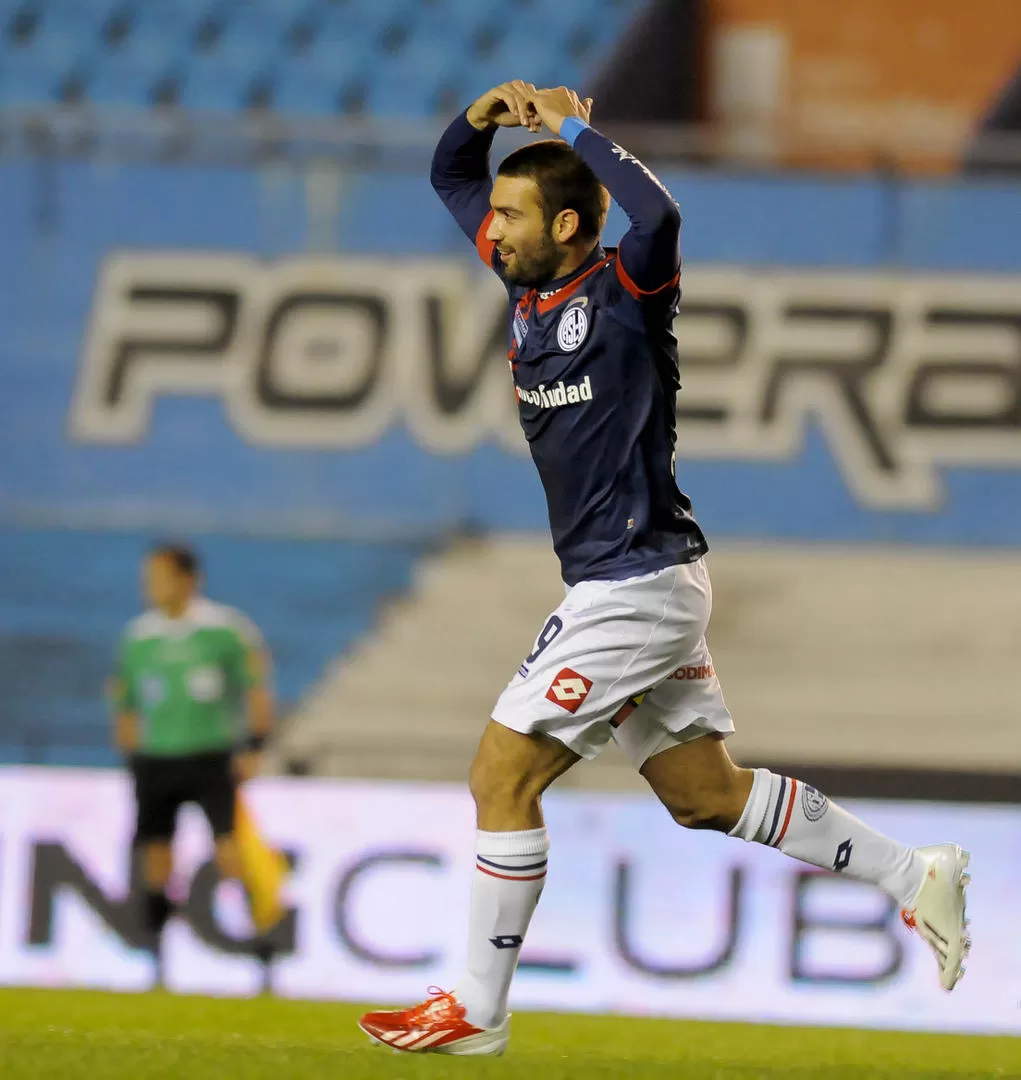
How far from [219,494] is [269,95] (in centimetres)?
251

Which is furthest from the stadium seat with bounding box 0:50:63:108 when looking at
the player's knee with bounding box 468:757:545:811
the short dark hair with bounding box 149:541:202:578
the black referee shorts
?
the player's knee with bounding box 468:757:545:811

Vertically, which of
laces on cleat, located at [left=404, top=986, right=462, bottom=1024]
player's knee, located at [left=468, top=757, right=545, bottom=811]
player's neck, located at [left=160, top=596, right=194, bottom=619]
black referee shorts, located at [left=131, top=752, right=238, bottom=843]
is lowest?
black referee shorts, located at [left=131, top=752, right=238, bottom=843]

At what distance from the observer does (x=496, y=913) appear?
11.8 feet

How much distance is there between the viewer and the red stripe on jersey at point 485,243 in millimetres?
3913

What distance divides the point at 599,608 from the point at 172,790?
14.2 feet

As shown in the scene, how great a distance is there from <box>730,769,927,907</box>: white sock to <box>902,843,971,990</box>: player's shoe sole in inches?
0.9

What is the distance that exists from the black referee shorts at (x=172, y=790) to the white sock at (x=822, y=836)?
4.14 m

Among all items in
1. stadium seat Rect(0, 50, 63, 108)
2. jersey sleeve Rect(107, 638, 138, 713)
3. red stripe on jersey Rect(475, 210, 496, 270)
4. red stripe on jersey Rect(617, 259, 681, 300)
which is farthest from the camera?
stadium seat Rect(0, 50, 63, 108)

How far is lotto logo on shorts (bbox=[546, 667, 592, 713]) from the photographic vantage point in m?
3.59

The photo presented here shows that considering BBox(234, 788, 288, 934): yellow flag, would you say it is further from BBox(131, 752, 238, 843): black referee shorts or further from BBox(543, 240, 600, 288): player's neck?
BBox(543, 240, 600, 288): player's neck

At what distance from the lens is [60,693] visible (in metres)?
9.66

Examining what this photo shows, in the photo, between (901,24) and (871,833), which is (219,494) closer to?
(901,24)

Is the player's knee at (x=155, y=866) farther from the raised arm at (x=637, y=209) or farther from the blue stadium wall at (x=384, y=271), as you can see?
the raised arm at (x=637, y=209)

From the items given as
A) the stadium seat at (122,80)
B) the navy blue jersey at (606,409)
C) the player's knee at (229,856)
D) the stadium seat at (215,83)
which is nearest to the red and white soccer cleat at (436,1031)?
the navy blue jersey at (606,409)
